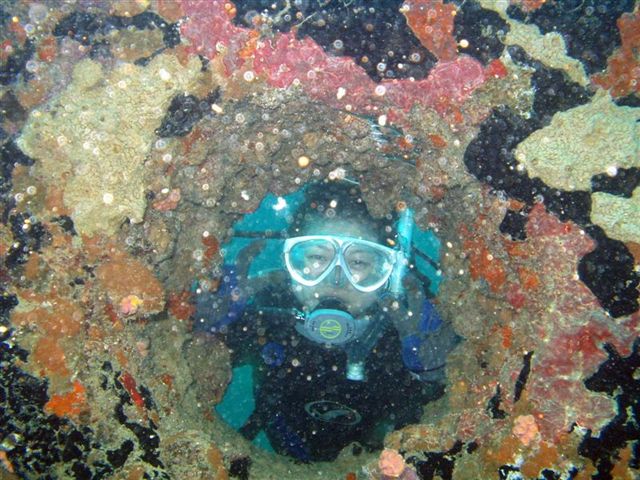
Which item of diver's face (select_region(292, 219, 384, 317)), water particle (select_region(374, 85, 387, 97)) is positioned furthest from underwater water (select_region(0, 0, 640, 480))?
diver's face (select_region(292, 219, 384, 317))

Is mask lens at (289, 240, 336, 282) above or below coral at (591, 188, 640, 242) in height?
below

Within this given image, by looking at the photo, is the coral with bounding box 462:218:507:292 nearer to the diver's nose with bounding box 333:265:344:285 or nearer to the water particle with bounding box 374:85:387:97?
the water particle with bounding box 374:85:387:97

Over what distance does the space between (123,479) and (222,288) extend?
12.2 ft

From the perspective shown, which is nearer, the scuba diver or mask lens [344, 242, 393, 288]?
the scuba diver

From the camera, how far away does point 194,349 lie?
5.92 metres

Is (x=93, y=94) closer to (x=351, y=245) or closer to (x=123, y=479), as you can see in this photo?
(x=123, y=479)

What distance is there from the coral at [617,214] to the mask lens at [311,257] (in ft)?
11.8

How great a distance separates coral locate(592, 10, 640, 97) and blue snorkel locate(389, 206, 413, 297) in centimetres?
381

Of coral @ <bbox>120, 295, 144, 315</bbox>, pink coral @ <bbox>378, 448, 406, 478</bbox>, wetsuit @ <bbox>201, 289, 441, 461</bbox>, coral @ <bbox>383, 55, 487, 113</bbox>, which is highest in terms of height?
coral @ <bbox>383, 55, 487, 113</bbox>

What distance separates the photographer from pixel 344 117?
4.41m

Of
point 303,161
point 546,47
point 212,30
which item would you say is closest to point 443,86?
point 546,47

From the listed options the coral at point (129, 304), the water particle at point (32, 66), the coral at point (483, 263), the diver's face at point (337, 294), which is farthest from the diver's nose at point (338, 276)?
the water particle at point (32, 66)

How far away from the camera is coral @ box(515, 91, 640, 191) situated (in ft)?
10.00

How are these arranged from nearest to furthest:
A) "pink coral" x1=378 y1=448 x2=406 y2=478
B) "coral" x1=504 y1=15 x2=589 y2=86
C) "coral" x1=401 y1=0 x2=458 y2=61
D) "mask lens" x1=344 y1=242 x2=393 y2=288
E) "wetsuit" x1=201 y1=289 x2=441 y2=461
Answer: "coral" x1=504 y1=15 x2=589 y2=86 < "coral" x1=401 y1=0 x2=458 y2=61 < "pink coral" x1=378 y1=448 x2=406 y2=478 < "mask lens" x1=344 y1=242 x2=393 y2=288 < "wetsuit" x1=201 y1=289 x2=441 y2=461
